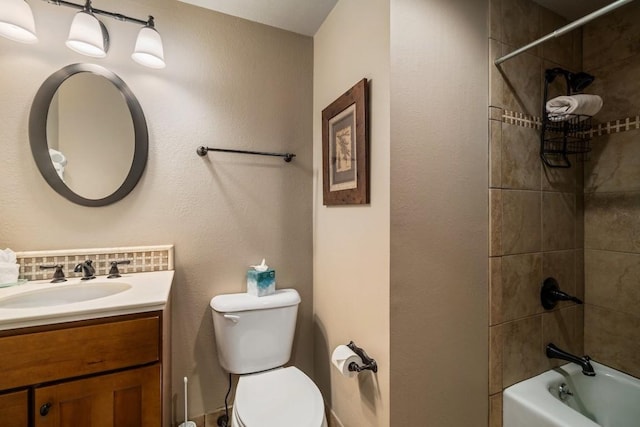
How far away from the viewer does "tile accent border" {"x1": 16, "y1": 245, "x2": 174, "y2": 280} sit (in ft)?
4.08

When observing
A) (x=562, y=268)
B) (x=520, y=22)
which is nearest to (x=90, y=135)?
(x=520, y=22)

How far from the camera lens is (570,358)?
4.73 ft

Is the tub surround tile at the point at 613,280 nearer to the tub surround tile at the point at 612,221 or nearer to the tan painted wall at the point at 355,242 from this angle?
the tub surround tile at the point at 612,221

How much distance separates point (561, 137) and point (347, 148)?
1207mm

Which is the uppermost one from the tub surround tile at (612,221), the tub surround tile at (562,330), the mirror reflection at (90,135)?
the mirror reflection at (90,135)

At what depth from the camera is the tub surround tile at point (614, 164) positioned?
1440 millimetres

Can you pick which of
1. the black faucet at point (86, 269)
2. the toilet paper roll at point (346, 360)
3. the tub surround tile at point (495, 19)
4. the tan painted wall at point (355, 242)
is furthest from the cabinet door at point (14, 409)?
the tub surround tile at point (495, 19)

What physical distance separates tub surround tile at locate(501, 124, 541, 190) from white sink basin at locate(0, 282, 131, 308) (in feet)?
6.09

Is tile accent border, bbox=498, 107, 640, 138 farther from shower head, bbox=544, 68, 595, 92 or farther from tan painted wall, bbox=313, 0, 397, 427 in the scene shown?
tan painted wall, bbox=313, 0, 397, 427

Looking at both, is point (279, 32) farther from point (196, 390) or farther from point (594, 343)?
point (594, 343)

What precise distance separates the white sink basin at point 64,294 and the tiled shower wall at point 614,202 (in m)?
2.46

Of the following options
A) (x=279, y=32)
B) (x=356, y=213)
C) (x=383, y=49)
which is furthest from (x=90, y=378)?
(x=279, y=32)

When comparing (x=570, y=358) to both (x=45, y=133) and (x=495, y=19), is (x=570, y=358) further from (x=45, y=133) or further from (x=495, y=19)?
(x=45, y=133)

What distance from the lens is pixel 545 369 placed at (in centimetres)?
147
